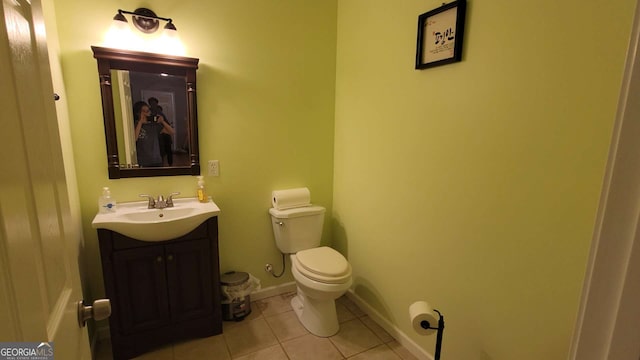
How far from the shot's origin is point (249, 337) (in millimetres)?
1981

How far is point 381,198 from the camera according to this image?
80.7 inches

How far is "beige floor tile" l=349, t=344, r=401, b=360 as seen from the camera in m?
1.83

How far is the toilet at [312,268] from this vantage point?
6.13ft

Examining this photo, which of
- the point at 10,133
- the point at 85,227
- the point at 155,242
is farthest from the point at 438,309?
the point at 85,227

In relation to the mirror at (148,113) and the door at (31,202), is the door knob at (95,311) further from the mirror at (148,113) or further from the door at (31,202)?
the mirror at (148,113)

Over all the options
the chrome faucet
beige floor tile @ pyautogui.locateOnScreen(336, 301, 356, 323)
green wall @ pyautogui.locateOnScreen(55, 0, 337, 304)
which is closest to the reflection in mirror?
green wall @ pyautogui.locateOnScreen(55, 0, 337, 304)

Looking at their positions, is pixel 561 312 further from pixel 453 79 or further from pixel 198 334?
pixel 198 334

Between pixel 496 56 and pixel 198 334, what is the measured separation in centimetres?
230

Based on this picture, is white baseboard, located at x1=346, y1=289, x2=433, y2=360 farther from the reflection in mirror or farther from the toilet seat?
the reflection in mirror

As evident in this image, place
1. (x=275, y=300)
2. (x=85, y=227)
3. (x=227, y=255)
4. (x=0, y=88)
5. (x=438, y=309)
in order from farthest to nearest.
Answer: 1. (x=275, y=300)
2. (x=227, y=255)
3. (x=85, y=227)
4. (x=438, y=309)
5. (x=0, y=88)

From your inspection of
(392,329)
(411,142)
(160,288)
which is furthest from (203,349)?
(411,142)

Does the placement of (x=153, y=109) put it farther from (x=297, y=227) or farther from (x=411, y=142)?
(x=411, y=142)

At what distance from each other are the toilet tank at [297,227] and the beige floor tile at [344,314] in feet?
1.76

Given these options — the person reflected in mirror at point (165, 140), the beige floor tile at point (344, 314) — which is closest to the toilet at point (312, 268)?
the beige floor tile at point (344, 314)
